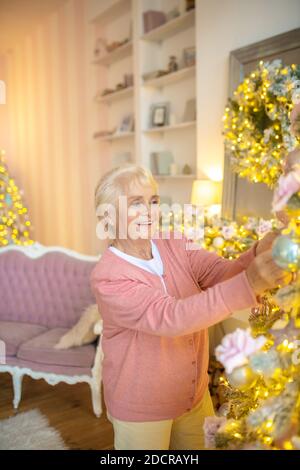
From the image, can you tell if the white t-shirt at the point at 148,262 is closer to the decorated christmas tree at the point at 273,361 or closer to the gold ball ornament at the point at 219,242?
the decorated christmas tree at the point at 273,361

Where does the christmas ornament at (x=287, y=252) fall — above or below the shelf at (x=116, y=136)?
below

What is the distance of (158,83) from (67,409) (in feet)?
10.0

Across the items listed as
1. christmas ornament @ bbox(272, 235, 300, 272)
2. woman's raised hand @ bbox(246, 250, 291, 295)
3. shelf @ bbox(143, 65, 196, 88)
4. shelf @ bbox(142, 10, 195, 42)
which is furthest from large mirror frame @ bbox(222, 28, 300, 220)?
christmas ornament @ bbox(272, 235, 300, 272)

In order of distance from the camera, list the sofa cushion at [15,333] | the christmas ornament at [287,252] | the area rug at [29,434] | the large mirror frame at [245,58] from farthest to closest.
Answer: the sofa cushion at [15,333] → the large mirror frame at [245,58] → the area rug at [29,434] → the christmas ornament at [287,252]

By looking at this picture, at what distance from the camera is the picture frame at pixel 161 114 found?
170 inches

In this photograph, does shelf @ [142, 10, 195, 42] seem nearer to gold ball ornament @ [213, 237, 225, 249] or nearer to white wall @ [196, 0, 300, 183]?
white wall @ [196, 0, 300, 183]

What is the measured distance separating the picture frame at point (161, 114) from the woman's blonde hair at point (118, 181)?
3182 mm

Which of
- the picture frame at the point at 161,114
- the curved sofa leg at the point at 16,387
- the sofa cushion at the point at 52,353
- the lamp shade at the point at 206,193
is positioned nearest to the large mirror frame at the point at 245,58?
the lamp shade at the point at 206,193

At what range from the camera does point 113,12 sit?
4832 mm

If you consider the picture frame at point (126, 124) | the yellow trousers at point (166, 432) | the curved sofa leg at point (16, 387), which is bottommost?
the curved sofa leg at point (16, 387)

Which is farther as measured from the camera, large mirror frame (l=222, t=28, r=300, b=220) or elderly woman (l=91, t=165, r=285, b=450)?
large mirror frame (l=222, t=28, r=300, b=220)

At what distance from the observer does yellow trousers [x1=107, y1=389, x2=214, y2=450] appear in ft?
4.05

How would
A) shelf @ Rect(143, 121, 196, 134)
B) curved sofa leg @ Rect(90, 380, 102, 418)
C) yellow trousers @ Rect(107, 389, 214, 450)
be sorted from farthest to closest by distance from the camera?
shelf @ Rect(143, 121, 196, 134) < curved sofa leg @ Rect(90, 380, 102, 418) < yellow trousers @ Rect(107, 389, 214, 450)

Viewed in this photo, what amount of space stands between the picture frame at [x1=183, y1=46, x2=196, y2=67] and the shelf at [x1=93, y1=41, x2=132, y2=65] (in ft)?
2.46
